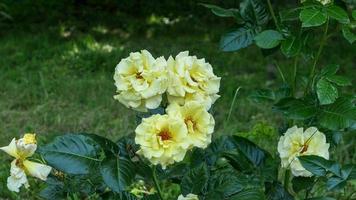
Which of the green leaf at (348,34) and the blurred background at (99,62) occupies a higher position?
the green leaf at (348,34)

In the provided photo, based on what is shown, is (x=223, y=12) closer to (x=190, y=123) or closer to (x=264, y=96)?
(x=264, y=96)

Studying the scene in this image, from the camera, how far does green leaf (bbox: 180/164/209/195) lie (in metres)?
1.67

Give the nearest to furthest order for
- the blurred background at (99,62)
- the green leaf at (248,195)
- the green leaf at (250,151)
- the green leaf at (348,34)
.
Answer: the green leaf at (248,195) → the green leaf at (348,34) → the green leaf at (250,151) → the blurred background at (99,62)

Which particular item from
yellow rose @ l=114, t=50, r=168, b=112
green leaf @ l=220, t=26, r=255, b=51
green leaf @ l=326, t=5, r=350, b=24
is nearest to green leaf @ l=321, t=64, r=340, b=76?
green leaf @ l=326, t=5, r=350, b=24

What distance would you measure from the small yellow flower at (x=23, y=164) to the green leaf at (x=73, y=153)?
5 cm

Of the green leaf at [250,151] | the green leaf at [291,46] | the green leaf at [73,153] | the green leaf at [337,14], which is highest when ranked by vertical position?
the green leaf at [337,14]

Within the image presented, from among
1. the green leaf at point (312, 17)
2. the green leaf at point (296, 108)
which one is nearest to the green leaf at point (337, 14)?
the green leaf at point (312, 17)

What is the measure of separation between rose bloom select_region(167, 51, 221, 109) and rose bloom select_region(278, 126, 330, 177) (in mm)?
284

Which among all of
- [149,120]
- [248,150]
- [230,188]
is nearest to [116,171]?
[149,120]

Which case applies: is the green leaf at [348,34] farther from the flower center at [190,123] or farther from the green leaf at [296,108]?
the flower center at [190,123]

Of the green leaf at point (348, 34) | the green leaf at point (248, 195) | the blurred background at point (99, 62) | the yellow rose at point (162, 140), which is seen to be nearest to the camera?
the yellow rose at point (162, 140)

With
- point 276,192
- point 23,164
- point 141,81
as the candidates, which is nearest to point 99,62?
point 276,192

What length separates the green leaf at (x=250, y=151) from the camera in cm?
194

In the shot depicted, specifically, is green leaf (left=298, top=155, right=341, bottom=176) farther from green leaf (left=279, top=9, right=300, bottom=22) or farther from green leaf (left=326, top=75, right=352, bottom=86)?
green leaf (left=279, top=9, right=300, bottom=22)
